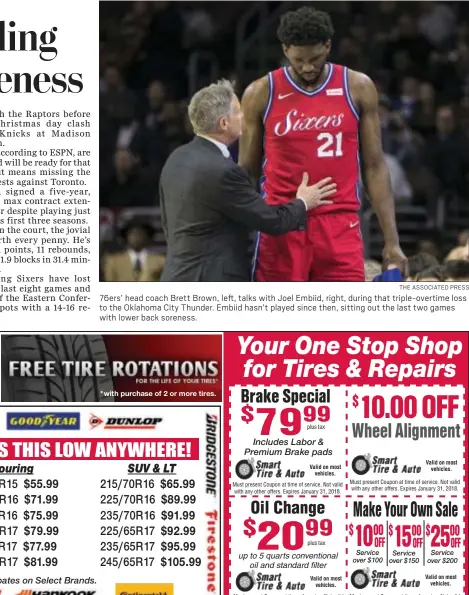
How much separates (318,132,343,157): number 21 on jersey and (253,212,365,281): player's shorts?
19cm

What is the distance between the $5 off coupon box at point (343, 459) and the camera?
375 cm

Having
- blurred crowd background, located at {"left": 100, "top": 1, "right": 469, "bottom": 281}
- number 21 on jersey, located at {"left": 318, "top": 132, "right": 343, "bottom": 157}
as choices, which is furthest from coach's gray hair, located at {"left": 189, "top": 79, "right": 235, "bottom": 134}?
blurred crowd background, located at {"left": 100, "top": 1, "right": 469, "bottom": 281}

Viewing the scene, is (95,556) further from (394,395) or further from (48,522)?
(394,395)

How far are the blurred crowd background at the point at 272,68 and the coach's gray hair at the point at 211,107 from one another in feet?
5.18

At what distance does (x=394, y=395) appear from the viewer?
375cm

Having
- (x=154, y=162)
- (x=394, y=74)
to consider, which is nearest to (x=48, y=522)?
(x=154, y=162)

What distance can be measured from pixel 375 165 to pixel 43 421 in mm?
1327

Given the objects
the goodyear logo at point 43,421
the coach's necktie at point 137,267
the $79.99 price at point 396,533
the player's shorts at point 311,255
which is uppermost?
the player's shorts at point 311,255

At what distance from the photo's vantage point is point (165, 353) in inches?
147

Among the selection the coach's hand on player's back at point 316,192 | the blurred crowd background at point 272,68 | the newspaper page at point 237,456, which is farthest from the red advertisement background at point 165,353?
the blurred crowd background at point 272,68

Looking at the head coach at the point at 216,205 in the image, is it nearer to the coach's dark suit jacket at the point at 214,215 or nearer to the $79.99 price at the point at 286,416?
the coach's dark suit jacket at the point at 214,215

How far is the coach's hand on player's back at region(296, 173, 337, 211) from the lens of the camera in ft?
12.6

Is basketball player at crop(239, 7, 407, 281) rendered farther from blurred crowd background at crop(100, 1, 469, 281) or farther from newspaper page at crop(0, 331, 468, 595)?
blurred crowd background at crop(100, 1, 469, 281)

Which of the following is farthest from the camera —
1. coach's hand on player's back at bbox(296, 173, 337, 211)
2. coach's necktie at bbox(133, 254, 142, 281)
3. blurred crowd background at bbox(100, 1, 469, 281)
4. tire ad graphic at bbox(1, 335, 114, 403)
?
blurred crowd background at bbox(100, 1, 469, 281)
